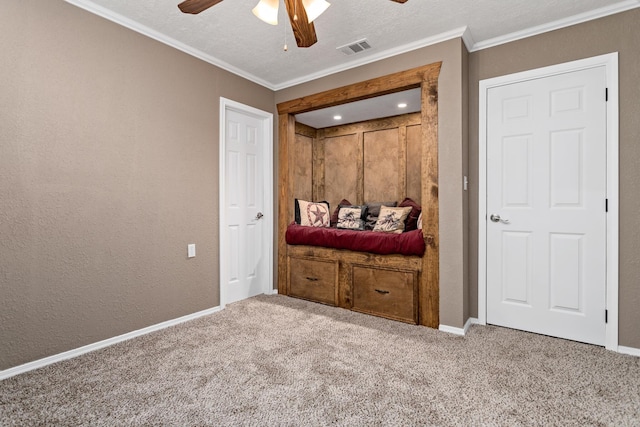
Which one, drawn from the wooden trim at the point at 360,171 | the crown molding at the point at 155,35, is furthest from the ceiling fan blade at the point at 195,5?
the wooden trim at the point at 360,171

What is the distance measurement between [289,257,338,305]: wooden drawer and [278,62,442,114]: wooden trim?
1.69m

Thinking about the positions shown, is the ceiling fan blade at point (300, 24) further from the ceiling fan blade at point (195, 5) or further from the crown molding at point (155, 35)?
the crown molding at point (155, 35)

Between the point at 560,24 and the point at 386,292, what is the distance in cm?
255

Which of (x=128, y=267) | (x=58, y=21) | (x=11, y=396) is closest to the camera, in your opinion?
(x=11, y=396)

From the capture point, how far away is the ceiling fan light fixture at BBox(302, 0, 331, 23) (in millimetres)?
1689

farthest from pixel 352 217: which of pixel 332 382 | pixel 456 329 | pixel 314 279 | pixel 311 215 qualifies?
pixel 332 382

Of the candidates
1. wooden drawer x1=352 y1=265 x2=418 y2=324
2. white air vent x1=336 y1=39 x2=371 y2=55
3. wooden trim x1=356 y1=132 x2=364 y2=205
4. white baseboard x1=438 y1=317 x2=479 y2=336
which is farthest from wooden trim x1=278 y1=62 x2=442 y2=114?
white baseboard x1=438 y1=317 x2=479 y2=336

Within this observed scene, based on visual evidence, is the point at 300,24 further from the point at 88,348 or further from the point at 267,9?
the point at 88,348

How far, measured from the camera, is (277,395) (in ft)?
5.82

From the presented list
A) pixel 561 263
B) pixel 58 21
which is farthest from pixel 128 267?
pixel 561 263

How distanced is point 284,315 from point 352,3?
2.64 meters

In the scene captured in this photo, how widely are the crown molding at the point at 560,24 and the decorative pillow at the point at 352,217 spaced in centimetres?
200

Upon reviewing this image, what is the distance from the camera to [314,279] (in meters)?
3.55

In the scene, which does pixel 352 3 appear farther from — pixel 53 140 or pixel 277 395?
pixel 277 395
